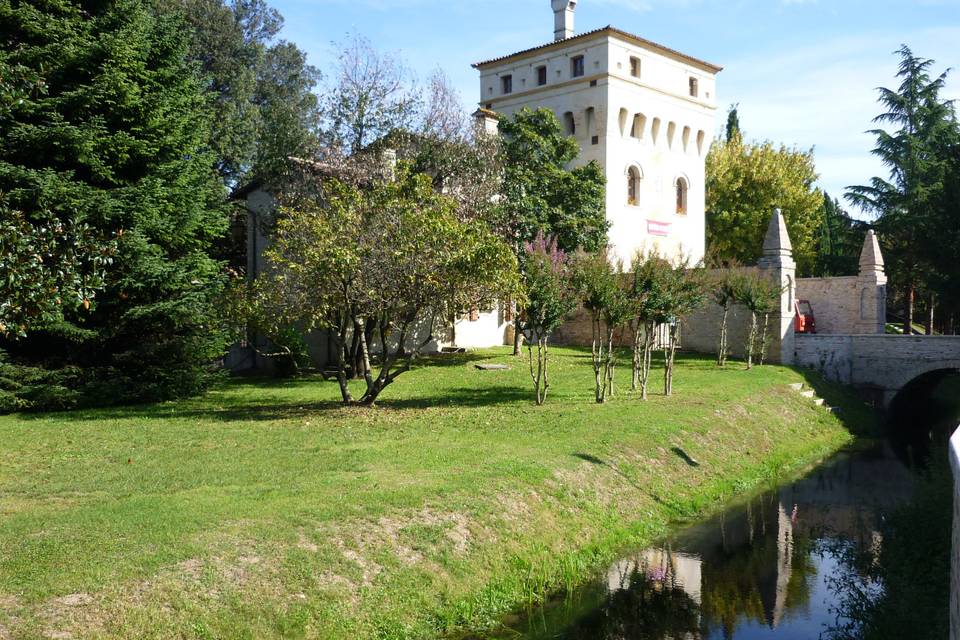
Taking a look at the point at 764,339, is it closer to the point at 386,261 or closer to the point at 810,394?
the point at 810,394

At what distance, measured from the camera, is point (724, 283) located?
31.0 metres

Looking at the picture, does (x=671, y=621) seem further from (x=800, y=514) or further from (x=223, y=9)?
(x=223, y=9)

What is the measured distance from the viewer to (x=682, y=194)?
43.5 metres

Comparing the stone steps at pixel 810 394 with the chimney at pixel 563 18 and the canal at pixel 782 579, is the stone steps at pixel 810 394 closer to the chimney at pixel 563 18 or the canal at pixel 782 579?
the canal at pixel 782 579

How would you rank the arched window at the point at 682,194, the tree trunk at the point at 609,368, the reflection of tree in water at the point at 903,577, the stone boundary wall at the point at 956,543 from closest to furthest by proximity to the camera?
the stone boundary wall at the point at 956,543 < the reflection of tree in water at the point at 903,577 < the tree trunk at the point at 609,368 < the arched window at the point at 682,194

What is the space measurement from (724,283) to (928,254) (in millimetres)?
11563

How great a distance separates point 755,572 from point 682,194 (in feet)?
106

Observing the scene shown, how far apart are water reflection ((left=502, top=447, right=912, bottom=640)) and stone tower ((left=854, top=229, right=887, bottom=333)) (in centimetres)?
1800

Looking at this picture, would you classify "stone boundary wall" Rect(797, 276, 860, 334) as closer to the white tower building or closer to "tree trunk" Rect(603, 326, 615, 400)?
the white tower building

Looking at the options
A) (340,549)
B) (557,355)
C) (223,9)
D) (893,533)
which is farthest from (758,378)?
(223,9)

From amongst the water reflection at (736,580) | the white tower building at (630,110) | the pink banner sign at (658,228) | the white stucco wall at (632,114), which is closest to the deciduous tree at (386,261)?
the water reflection at (736,580)

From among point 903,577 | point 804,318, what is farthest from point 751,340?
point 903,577

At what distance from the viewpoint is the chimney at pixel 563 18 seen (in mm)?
41719

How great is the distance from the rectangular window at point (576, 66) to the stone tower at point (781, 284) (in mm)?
12611
